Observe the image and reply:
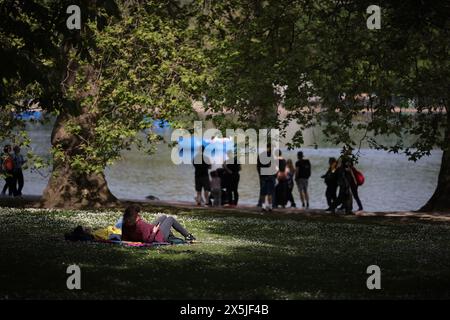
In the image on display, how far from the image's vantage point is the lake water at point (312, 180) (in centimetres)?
4397

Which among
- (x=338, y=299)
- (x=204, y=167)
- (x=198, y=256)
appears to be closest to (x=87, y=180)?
(x=204, y=167)

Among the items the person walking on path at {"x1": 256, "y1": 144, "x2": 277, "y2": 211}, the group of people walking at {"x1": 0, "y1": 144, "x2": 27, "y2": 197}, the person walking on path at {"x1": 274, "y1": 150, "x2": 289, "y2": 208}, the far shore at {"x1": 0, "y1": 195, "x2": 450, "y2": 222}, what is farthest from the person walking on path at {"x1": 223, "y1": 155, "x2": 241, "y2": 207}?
the group of people walking at {"x1": 0, "y1": 144, "x2": 27, "y2": 197}

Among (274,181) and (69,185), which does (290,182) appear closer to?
(274,181)

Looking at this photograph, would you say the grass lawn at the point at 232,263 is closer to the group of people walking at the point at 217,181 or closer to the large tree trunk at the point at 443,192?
the large tree trunk at the point at 443,192

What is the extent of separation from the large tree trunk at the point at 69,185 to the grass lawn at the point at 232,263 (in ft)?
19.6

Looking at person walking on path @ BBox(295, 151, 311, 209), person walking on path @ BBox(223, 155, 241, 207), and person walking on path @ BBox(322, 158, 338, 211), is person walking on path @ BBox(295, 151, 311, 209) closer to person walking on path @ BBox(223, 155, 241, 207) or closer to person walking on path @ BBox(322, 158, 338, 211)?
person walking on path @ BBox(322, 158, 338, 211)

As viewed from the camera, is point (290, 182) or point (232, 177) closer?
point (232, 177)

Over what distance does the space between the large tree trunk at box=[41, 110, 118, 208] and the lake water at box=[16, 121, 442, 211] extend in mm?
1624

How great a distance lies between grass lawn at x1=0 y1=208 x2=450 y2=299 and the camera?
1271cm

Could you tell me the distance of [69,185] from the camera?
3005cm

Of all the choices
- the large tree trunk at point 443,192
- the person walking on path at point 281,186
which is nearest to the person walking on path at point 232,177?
the person walking on path at point 281,186

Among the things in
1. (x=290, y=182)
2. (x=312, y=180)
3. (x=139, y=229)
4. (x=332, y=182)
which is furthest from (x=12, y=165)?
(x=312, y=180)

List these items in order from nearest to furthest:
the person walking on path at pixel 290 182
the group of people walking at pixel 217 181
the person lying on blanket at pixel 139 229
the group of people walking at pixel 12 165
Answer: the person lying on blanket at pixel 139 229 < the group of people walking at pixel 12 165 < the group of people walking at pixel 217 181 < the person walking on path at pixel 290 182

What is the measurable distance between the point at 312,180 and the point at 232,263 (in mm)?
39378
